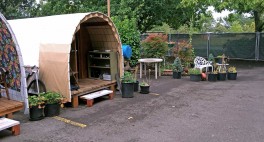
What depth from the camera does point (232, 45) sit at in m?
14.2

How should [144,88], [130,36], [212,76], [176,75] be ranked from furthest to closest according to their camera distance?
[130,36] → [176,75] → [212,76] → [144,88]

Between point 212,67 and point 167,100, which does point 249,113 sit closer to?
point 167,100

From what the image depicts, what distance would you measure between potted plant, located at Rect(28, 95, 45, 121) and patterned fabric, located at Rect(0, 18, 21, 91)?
0.45 metres

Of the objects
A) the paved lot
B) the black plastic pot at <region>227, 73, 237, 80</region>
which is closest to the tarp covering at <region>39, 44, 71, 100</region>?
the paved lot

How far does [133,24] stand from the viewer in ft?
37.2

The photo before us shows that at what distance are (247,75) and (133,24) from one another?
523cm

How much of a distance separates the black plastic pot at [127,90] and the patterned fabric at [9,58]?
9.35 feet

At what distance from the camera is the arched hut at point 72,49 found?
648cm

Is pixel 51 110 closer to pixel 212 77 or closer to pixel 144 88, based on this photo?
pixel 144 88

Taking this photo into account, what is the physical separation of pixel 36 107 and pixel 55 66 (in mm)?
1294

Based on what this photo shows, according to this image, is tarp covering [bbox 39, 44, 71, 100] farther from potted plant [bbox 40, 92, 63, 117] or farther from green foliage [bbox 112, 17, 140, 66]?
green foliage [bbox 112, 17, 140, 66]

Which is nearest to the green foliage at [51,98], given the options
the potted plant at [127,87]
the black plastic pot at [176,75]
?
the potted plant at [127,87]

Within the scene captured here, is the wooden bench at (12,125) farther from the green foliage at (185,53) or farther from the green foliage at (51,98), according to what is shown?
the green foliage at (185,53)

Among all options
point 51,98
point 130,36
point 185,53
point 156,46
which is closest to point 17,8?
point 130,36
